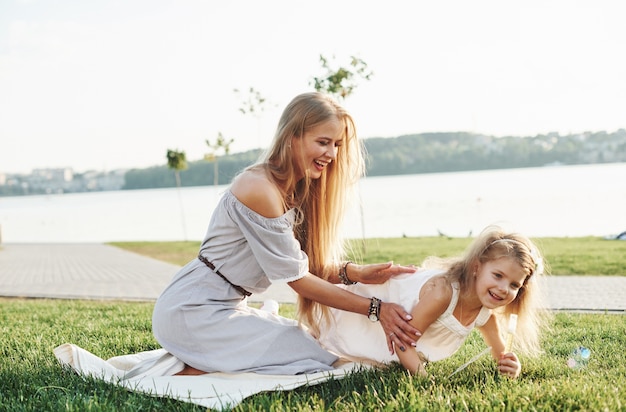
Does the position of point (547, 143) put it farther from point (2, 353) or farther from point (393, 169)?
point (2, 353)

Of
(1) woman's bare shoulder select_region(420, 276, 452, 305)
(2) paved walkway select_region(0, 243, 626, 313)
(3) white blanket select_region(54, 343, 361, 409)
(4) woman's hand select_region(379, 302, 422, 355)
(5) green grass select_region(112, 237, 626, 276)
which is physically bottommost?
(5) green grass select_region(112, 237, 626, 276)

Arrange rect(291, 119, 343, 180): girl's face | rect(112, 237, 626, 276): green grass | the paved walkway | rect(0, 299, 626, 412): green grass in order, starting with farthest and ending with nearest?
rect(112, 237, 626, 276): green grass
the paved walkway
rect(291, 119, 343, 180): girl's face
rect(0, 299, 626, 412): green grass

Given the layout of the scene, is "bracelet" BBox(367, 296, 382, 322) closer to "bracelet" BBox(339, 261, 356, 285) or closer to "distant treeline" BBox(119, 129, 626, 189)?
"bracelet" BBox(339, 261, 356, 285)

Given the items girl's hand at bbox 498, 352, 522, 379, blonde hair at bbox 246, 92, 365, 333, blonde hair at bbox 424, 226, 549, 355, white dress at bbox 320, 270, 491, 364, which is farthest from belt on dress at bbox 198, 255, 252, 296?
girl's hand at bbox 498, 352, 522, 379

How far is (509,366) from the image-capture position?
11.5 feet

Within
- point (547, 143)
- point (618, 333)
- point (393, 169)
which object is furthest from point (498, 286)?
point (547, 143)

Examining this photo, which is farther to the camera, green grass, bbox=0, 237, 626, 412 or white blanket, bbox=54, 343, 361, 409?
white blanket, bbox=54, 343, 361, 409

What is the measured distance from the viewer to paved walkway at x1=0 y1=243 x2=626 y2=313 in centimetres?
776

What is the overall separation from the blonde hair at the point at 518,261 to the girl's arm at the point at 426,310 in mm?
95

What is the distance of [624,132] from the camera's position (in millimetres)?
79438

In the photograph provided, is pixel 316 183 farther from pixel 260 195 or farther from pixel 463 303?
pixel 463 303

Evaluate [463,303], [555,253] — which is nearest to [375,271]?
[463,303]

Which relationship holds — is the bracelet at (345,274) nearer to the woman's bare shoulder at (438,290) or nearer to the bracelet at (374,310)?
the bracelet at (374,310)

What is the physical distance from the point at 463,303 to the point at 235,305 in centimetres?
123
